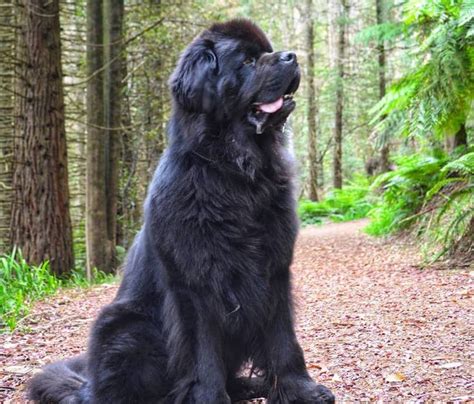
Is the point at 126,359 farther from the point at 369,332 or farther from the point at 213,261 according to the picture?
the point at 369,332

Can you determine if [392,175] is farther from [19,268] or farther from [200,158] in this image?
[200,158]

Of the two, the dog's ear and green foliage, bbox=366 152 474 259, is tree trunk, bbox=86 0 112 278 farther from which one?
the dog's ear

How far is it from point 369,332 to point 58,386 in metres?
2.47

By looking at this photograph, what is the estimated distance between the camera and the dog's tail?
3227mm

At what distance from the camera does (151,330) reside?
321 cm

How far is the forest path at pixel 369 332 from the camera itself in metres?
3.54

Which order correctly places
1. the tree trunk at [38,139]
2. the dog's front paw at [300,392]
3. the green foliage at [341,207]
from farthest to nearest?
1. the green foliage at [341,207]
2. the tree trunk at [38,139]
3. the dog's front paw at [300,392]

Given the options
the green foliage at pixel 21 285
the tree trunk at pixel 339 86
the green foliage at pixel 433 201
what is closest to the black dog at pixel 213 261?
the green foliage at pixel 21 285

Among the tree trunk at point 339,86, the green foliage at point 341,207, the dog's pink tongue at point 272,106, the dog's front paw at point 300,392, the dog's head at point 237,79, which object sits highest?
the tree trunk at point 339,86

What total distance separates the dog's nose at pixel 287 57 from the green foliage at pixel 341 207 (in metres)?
15.7

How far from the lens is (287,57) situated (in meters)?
3.28

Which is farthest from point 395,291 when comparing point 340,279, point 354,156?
point 354,156

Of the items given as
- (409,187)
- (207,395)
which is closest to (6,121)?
(409,187)

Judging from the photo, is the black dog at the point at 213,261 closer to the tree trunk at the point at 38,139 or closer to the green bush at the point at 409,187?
the tree trunk at the point at 38,139
